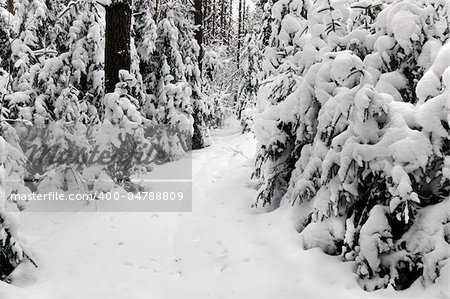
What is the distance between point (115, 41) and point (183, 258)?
3.89 m

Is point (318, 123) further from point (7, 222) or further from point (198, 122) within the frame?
point (198, 122)

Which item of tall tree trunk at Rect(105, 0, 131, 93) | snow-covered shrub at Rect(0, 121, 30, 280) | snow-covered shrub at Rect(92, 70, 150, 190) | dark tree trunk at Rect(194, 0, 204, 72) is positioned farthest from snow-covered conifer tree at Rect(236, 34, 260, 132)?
snow-covered shrub at Rect(0, 121, 30, 280)

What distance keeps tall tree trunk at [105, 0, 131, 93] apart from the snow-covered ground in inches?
91.7

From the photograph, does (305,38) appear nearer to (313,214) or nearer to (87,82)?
(313,214)

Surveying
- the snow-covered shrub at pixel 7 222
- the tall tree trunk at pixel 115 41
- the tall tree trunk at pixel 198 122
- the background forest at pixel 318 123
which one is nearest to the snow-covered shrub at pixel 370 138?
the background forest at pixel 318 123

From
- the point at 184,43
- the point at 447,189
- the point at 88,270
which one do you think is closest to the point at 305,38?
the point at 447,189

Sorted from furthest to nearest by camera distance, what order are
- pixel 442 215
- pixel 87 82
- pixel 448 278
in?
pixel 87 82 → pixel 442 215 → pixel 448 278

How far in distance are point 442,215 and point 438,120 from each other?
2.85ft

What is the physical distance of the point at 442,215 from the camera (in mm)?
3699

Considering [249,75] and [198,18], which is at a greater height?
[198,18]

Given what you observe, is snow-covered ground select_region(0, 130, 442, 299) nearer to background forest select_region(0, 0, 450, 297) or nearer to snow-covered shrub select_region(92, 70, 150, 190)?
background forest select_region(0, 0, 450, 297)

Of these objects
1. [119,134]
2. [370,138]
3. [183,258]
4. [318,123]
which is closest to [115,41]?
[119,134]

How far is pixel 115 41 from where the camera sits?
22.2 feet

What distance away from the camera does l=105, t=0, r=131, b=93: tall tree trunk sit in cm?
674
